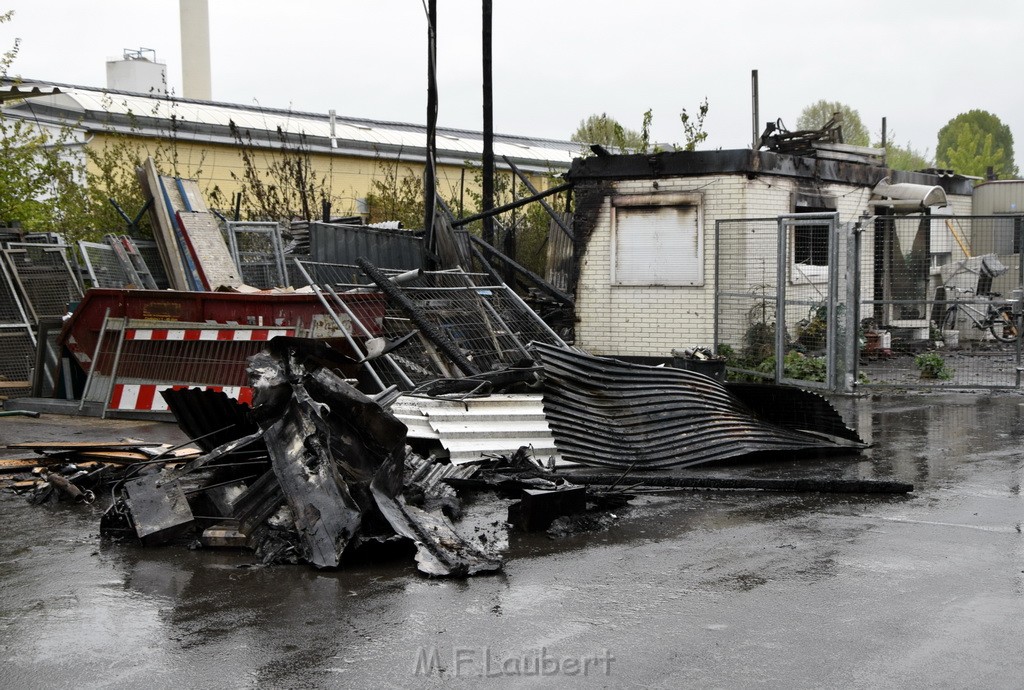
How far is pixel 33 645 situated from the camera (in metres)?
5.06

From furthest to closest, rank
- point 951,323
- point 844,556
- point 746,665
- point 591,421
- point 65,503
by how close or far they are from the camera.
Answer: point 951,323, point 591,421, point 65,503, point 844,556, point 746,665

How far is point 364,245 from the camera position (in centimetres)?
1509

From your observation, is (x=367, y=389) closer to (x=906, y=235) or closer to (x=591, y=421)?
(x=591, y=421)

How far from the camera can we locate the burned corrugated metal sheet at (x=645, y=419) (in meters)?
9.19

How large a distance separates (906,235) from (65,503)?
12866 mm

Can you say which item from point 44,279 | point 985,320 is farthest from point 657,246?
point 44,279

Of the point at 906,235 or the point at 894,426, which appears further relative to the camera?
the point at 906,235

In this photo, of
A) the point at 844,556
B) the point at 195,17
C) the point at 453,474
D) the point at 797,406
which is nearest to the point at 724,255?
the point at 797,406

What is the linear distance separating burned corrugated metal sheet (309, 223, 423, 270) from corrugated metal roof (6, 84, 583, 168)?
7314 millimetres

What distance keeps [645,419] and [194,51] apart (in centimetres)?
3960

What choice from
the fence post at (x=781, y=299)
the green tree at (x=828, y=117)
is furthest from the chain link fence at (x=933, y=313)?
the green tree at (x=828, y=117)

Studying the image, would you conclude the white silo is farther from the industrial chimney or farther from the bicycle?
the bicycle

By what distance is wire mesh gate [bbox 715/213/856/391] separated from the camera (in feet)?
41.2

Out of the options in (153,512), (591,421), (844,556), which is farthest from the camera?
(591,421)
